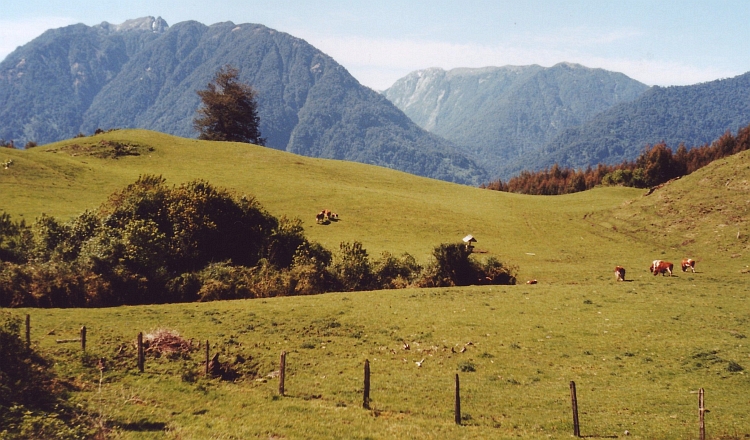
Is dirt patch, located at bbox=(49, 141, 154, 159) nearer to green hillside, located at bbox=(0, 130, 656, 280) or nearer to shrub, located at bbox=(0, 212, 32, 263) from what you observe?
green hillside, located at bbox=(0, 130, 656, 280)

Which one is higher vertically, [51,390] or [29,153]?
[29,153]

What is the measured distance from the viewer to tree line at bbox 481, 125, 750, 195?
4043 inches

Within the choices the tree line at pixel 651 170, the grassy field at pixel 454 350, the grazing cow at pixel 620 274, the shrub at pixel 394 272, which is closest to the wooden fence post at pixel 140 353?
the grassy field at pixel 454 350

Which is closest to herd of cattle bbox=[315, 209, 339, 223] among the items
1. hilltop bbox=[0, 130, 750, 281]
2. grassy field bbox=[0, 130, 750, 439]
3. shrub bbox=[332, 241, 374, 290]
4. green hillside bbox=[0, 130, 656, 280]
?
hilltop bbox=[0, 130, 750, 281]

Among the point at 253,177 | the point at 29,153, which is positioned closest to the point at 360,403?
→ the point at 253,177

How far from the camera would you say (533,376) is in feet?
67.9

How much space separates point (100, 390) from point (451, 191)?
248 ft

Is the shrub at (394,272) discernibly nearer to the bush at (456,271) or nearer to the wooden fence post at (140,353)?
the bush at (456,271)

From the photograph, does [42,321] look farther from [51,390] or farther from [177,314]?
[51,390]

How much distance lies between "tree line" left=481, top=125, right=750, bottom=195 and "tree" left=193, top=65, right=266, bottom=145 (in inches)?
3747

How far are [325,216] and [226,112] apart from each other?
7099 centimetres

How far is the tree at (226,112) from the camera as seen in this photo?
375 feet

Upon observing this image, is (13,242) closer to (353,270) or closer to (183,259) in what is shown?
(183,259)

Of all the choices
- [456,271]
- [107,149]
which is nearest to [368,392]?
[456,271]
